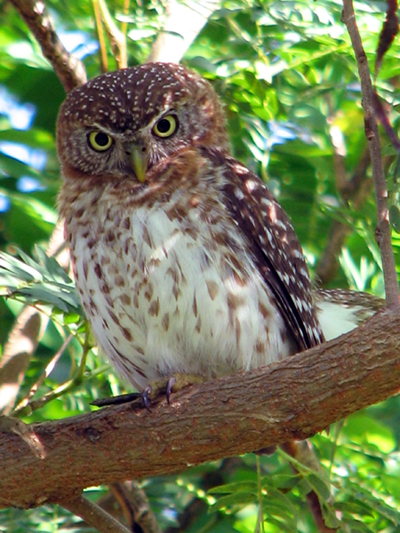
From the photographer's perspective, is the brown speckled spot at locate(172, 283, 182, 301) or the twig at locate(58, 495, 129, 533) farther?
the brown speckled spot at locate(172, 283, 182, 301)

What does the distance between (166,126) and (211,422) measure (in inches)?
51.3

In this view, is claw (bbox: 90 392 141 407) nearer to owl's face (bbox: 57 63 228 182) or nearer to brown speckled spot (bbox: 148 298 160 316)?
brown speckled spot (bbox: 148 298 160 316)

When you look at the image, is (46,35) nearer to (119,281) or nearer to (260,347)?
(119,281)

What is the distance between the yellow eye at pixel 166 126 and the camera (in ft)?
10.9

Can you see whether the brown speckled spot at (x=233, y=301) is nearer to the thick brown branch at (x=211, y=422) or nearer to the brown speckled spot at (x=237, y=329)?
the brown speckled spot at (x=237, y=329)

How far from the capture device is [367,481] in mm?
3457

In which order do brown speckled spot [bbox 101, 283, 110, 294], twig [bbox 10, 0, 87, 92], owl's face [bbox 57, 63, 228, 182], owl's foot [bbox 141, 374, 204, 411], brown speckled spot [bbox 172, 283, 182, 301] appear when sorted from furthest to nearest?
twig [bbox 10, 0, 87, 92]
owl's face [bbox 57, 63, 228, 182]
brown speckled spot [bbox 101, 283, 110, 294]
brown speckled spot [bbox 172, 283, 182, 301]
owl's foot [bbox 141, 374, 204, 411]

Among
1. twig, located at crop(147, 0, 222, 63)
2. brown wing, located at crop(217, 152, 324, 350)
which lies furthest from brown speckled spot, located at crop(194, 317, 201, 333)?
twig, located at crop(147, 0, 222, 63)

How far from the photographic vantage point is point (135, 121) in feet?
10.7

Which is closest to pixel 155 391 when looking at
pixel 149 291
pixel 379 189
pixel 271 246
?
pixel 149 291

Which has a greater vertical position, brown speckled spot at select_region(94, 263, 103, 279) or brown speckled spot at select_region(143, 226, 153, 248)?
brown speckled spot at select_region(143, 226, 153, 248)

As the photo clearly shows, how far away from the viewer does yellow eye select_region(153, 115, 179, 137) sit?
3335 millimetres

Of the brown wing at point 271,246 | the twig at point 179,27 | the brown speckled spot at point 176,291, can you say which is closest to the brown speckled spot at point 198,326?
the brown speckled spot at point 176,291

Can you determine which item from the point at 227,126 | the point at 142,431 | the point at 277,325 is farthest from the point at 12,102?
the point at 142,431
